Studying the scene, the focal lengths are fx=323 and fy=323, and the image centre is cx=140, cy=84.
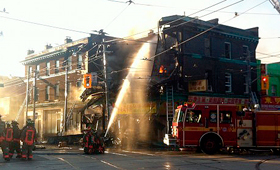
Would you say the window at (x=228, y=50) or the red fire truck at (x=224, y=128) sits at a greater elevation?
the window at (x=228, y=50)

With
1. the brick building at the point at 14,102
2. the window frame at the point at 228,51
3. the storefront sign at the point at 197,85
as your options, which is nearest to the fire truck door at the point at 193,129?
the storefront sign at the point at 197,85

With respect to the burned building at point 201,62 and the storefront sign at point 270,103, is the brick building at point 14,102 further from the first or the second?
the storefront sign at point 270,103

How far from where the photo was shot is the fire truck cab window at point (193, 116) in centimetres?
1622

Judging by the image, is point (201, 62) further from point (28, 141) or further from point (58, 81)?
point (28, 141)

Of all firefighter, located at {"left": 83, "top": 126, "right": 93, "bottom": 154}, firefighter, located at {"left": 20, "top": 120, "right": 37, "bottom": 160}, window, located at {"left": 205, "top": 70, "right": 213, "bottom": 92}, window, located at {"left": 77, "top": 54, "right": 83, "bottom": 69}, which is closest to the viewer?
firefighter, located at {"left": 20, "top": 120, "right": 37, "bottom": 160}

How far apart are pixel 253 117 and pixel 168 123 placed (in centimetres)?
883

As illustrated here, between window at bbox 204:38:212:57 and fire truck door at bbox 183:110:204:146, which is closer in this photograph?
fire truck door at bbox 183:110:204:146

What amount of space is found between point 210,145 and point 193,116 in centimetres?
166

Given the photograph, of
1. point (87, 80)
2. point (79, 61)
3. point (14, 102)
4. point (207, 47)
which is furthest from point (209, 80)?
point (14, 102)

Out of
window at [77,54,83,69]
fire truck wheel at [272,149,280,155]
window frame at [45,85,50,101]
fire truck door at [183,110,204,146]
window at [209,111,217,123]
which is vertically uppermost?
window at [77,54,83,69]

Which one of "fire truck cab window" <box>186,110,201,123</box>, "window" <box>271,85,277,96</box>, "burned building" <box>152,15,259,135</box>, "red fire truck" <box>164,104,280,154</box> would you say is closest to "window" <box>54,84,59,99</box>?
"burned building" <box>152,15,259,135</box>

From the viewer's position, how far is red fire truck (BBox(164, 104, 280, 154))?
52.7ft

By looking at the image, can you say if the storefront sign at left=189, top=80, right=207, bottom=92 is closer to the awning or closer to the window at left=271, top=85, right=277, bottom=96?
the window at left=271, top=85, right=277, bottom=96

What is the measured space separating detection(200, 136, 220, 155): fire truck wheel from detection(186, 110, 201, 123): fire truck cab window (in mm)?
1013
